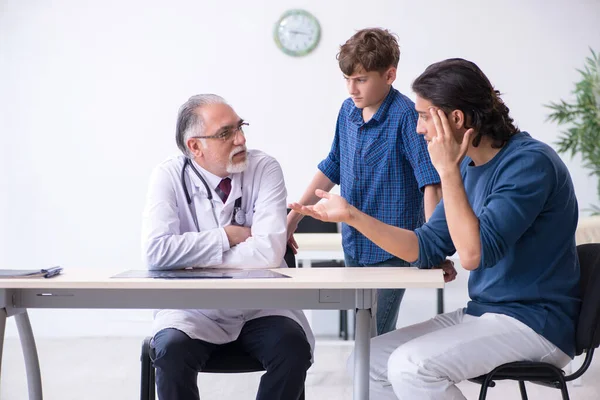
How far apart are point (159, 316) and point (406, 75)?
362cm

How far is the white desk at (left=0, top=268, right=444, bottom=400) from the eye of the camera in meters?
1.98

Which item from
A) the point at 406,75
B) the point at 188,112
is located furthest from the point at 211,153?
the point at 406,75

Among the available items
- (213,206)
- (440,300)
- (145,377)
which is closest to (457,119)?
(213,206)

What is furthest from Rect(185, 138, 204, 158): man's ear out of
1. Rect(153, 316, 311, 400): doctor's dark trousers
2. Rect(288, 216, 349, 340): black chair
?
Rect(288, 216, 349, 340): black chair

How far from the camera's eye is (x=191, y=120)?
267 centimetres

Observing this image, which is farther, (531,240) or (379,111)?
(379,111)

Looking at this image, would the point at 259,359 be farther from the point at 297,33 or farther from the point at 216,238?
the point at 297,33

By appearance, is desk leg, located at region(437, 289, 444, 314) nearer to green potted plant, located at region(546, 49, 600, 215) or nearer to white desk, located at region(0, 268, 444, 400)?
green potted plant, located at region(546, 49, 600, 215)

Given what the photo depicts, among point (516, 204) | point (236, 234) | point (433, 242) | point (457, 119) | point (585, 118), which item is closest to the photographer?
point (516, 204)

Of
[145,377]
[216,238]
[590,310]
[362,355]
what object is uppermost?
[216,238]

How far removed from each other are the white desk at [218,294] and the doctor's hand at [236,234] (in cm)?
37

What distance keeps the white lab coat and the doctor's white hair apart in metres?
0.07

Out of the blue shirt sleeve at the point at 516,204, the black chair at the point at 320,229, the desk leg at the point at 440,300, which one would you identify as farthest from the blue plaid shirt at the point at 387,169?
the desk leg at the point at 440,300

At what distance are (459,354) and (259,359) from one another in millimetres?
→ 676
